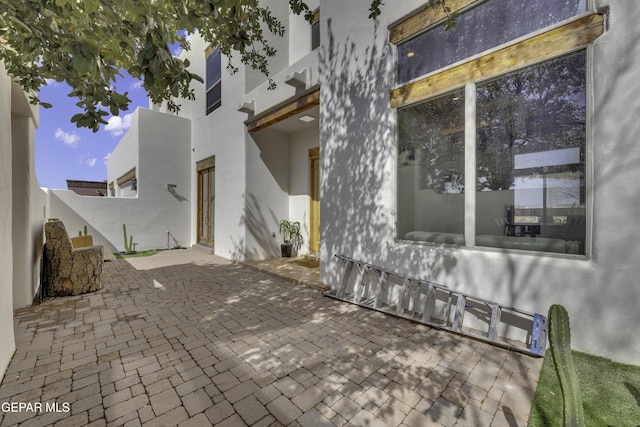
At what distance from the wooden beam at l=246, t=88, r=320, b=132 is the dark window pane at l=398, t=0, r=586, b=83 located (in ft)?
7.15

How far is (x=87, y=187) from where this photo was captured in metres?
20.6

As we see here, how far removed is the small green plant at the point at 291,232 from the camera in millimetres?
8438

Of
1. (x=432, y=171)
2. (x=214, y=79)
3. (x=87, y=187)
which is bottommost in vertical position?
(x=432, y=171)

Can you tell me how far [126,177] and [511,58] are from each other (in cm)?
1465

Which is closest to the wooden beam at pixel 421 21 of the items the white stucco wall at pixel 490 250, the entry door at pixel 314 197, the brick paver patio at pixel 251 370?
the white stucco wall at pixel 490 250

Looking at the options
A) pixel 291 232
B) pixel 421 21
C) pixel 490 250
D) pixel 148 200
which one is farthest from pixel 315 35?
pixel 148 200

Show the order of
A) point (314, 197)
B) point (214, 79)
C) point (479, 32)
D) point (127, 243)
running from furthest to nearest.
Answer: point (127, 243) → point (214, 79) → point (314, 197) → point (479, 32)

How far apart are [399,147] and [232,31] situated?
3031mm

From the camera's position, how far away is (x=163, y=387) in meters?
2.46

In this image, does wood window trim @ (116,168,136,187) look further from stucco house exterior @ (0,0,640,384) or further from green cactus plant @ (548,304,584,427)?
green cactus plant @ (548,304,584,427)

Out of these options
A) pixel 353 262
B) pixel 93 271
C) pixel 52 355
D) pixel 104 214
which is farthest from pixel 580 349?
pixel 104 214

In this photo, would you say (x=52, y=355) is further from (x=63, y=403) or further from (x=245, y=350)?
(x=245, y=350)

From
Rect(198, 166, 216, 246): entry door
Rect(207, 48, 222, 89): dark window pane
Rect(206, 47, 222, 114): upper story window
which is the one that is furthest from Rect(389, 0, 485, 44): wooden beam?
Rect(198, 166, 216, 246): entry door

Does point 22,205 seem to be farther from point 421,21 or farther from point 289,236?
point 421,21
